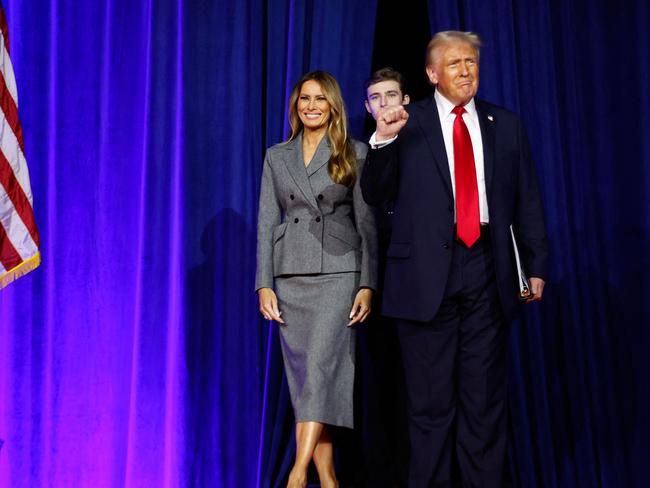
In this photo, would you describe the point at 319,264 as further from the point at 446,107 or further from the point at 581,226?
the point at 581,226

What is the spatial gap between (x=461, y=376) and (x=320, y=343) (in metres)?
0.53

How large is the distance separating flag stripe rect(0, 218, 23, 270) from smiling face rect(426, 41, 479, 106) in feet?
6.11

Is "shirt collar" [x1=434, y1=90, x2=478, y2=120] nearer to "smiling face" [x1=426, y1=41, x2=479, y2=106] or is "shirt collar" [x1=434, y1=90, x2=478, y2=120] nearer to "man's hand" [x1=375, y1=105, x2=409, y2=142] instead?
"smiling face" [x1=426, y1=41, x2=479, y2=106]

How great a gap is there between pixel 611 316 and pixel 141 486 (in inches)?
86.0

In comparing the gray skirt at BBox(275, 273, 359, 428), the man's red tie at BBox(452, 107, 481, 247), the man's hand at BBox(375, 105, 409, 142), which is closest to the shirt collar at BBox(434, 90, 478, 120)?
the man's red tie at BBox(452, 107, 481, 247)

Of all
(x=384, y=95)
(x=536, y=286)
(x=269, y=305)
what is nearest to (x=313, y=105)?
(x=384, y=95)

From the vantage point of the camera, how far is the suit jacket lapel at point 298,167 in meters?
2.89

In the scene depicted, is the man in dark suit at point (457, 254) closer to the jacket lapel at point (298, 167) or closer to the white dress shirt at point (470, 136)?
the white dress shirt at point (470, 136)

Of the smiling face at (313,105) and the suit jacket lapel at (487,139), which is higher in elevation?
the smiling face at (313,105)

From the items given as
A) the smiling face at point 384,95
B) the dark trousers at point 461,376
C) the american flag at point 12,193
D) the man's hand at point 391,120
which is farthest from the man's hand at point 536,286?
the american flag at point 12,193

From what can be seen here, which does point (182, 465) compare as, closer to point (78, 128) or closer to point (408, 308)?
point (408, 308)

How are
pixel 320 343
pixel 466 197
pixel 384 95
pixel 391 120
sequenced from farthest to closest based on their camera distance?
pixel 384 95 < pixel 320 343 < pixel 466 197 < pixel 391 120

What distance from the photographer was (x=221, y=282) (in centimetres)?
331

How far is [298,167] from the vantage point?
9.64ft
